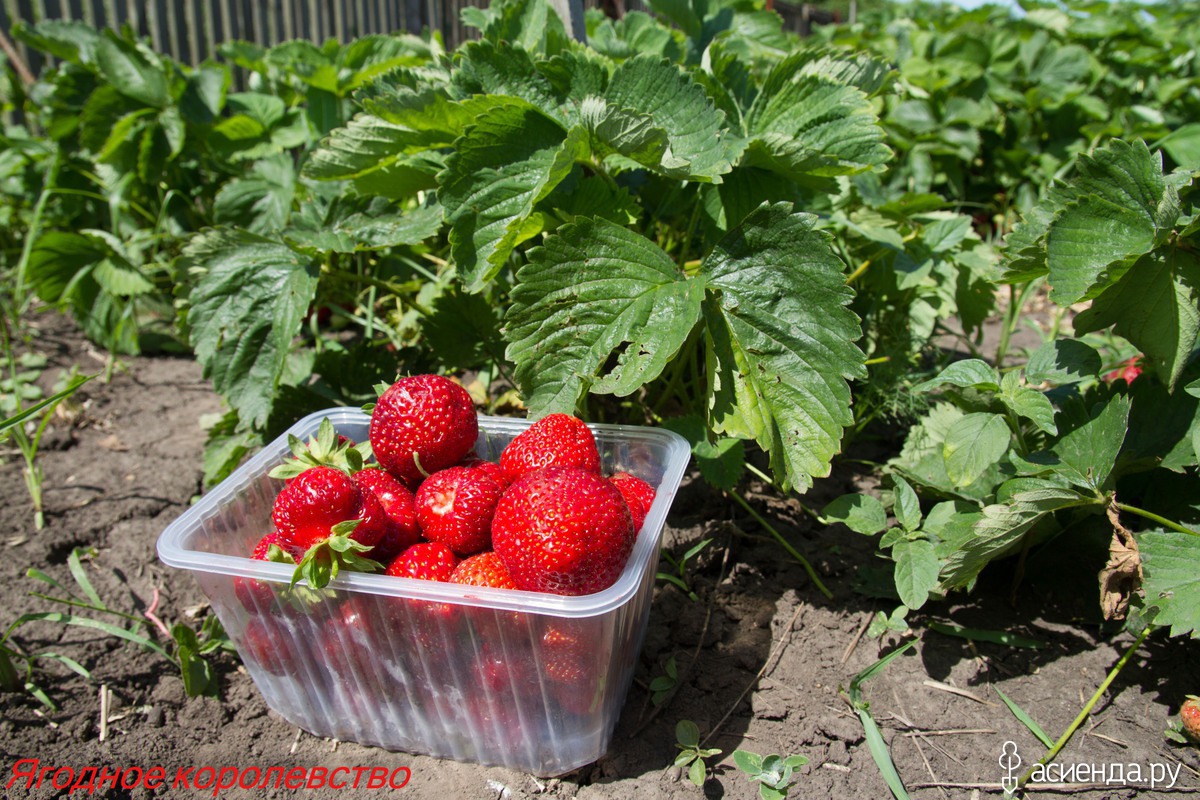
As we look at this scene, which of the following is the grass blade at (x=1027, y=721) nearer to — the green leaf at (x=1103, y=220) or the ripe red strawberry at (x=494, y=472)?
the green leaf at (x=1103, y=220)

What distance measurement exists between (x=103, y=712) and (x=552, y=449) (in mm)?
901

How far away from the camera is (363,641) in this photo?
1.14m

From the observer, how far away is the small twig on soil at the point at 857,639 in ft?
4.62

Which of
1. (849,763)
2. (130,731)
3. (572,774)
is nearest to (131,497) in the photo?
(130,731)

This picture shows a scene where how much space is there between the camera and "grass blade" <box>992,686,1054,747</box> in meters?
1.23

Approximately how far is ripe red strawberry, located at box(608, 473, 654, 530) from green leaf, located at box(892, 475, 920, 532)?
41 cm

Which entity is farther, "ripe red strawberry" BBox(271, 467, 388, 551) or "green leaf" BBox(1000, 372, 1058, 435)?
"green leaf" BBox(1000, 372, 1058, 435)

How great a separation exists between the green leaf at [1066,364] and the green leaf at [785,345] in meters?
0.33

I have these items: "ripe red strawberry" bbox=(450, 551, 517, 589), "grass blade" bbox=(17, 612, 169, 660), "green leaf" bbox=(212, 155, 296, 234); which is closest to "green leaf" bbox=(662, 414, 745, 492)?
"ripe red strawberry" bbox=(450, 551, 517, 589)

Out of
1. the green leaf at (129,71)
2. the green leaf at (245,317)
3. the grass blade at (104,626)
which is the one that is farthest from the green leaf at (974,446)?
the green leaf at (129,71)

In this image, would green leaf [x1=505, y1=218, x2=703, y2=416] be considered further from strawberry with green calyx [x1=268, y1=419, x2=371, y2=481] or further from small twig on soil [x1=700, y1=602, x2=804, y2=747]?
small twig on soil [x1=700, y1=602, x2=804, y2=747]

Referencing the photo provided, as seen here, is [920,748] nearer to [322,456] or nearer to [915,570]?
[915,570]

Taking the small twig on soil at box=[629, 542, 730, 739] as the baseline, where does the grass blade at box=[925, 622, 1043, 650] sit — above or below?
above

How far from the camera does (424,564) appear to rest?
1154 millimetres
